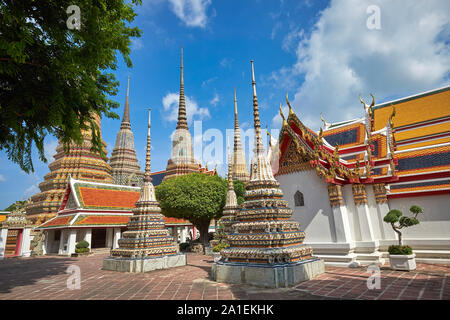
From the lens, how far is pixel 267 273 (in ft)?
19.8

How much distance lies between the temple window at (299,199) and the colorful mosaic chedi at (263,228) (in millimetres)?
2894

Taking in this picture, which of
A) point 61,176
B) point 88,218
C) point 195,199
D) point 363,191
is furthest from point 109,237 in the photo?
point 363,191

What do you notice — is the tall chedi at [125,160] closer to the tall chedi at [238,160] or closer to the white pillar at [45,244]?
the tall chedi at [238,160]

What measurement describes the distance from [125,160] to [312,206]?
125 ft

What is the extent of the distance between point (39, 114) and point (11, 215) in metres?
19.5

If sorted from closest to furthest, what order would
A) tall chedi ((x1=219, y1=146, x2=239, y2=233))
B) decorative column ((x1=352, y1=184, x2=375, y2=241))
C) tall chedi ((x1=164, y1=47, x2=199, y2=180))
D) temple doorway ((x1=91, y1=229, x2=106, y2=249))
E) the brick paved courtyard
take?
1. the brick paved courtyard
2. decorative column ((x1=352, y1=184, x2=375, y2=241))
3. tall chedi ((x1=219, y1=146, x2=239, y2=233))
4. temple doorway ((x1=91, y1=229, x2=106, y2=249))
5. tall chedi ((x1=164, y1=47, x2=199, y2=180))

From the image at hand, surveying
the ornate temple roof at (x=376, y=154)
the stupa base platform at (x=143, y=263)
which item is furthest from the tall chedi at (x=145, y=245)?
the ornate temple roof at (x=376, y=154)

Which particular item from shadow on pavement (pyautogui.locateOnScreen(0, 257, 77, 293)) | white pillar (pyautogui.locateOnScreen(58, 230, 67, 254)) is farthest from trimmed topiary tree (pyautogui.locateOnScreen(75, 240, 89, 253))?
shadow on pavement (pyautogui.locateOnScreen(0, 257, 77, 293))

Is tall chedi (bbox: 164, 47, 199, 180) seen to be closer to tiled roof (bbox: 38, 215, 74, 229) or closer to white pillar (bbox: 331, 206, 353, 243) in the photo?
tiled roof (bbox: 38, 215, 74, 229)

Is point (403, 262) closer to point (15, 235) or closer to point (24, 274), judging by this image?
point (24, 274)

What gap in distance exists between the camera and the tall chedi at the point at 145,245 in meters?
9.47

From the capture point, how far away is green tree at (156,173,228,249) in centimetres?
1967

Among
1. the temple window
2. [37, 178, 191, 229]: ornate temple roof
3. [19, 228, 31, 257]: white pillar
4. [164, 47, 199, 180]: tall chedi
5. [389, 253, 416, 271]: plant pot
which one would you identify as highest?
[164, 47, 199, 180]: tall chedi
